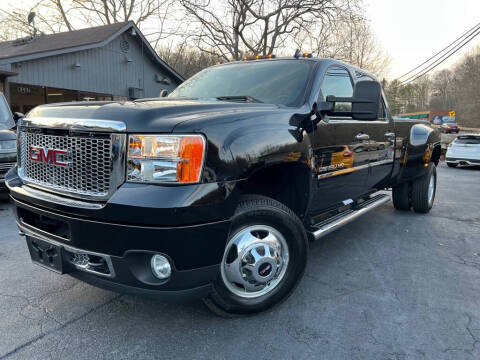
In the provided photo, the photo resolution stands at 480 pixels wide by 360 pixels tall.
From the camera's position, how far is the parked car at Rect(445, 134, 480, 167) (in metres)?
13.7

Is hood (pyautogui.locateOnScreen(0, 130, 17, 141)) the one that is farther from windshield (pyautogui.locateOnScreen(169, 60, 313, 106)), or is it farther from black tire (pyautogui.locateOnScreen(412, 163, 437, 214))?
black tire (pyautogui.locateOnScreen(412, 163, 437, 214))

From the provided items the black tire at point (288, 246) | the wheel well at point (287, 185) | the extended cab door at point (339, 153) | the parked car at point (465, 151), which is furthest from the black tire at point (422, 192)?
the parked car at point (465, 151)

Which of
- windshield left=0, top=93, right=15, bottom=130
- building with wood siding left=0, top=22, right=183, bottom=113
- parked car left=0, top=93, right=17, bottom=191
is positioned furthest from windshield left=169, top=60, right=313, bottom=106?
building with wood siding left=0, top=22, right=183, bottom=113

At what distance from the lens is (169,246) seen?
2023mm

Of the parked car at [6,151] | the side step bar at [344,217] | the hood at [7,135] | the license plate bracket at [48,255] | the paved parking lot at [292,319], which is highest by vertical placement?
the hood at [7,135]

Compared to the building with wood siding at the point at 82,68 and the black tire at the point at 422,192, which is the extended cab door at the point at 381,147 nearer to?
the black tire at the point at 422,192

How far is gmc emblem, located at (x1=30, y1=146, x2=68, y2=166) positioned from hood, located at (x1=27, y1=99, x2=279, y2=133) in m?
0.22

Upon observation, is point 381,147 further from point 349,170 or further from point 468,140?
point 468,140

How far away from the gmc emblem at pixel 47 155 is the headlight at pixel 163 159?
1.62 feet

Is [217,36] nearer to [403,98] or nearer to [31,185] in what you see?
[31,185]

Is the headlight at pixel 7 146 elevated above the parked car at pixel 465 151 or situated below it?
above

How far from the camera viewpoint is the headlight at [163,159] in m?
2.05

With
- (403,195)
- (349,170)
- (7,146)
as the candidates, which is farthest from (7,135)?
(403,195)

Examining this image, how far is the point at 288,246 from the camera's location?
271 centimetres
